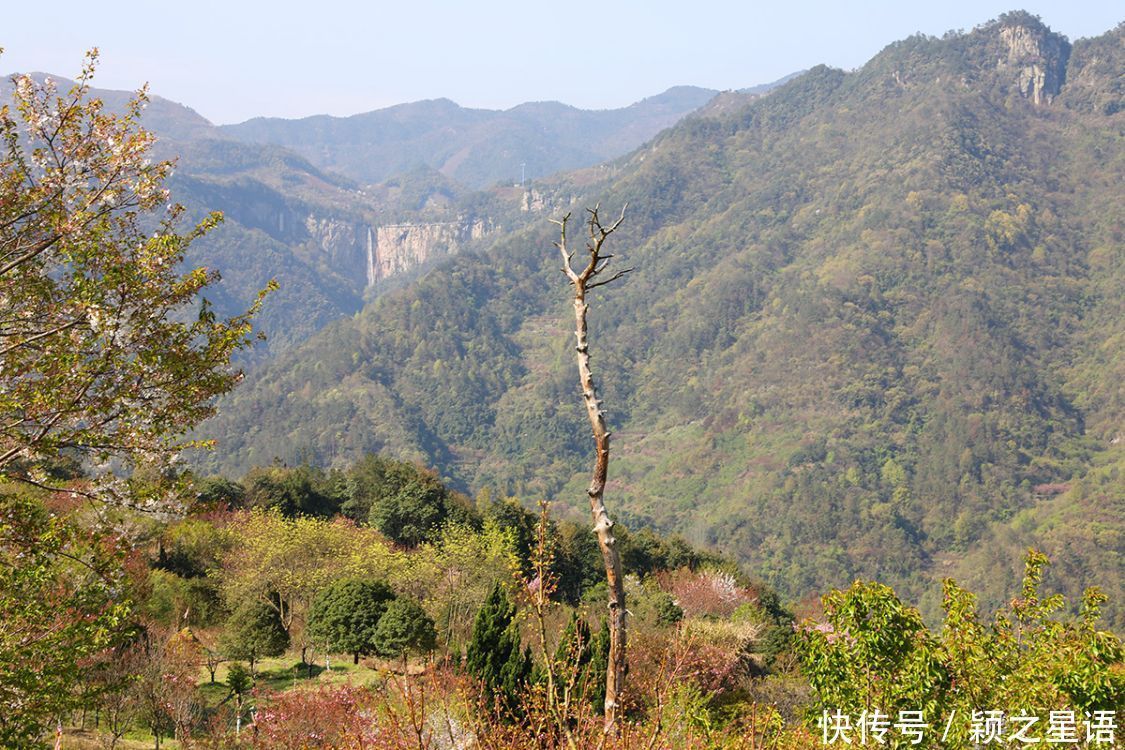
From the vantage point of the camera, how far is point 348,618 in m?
24.4

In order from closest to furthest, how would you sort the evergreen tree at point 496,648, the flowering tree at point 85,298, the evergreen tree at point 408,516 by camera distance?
the flowering tree at point 85,298, the evergreen tree at point 496,648, the evergreen tree at point 408,516

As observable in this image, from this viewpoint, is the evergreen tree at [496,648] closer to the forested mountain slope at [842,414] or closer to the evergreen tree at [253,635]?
the evergreen tree at [253,635]

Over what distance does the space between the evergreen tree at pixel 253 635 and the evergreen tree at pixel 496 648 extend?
809 centimetres

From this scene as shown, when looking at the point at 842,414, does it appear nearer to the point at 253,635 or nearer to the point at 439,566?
the point at 439,566

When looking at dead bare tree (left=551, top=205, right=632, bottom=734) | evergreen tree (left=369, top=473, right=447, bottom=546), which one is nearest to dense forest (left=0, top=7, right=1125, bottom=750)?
dead bare tree (left=551, top=205, right=632, bottom=734)

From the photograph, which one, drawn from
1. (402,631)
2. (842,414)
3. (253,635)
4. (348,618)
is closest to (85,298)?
(402,631)

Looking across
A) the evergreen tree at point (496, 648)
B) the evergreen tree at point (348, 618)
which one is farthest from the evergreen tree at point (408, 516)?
the evergreen tree at point (496, 648)

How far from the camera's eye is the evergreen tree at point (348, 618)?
23938 mm

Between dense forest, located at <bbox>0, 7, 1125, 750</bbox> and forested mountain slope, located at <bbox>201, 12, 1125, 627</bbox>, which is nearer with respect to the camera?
dense forest, located at <bbox>0, 7, 1125, 750</bbox>

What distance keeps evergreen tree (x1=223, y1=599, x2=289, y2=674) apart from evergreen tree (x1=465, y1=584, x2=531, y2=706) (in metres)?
8.09

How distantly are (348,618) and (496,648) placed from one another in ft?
26.8

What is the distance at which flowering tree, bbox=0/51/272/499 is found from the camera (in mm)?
7852

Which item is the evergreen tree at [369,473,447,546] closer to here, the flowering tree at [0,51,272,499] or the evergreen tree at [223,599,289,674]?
the evergreen tree at [223,599,289,674]

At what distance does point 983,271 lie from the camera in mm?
185250
